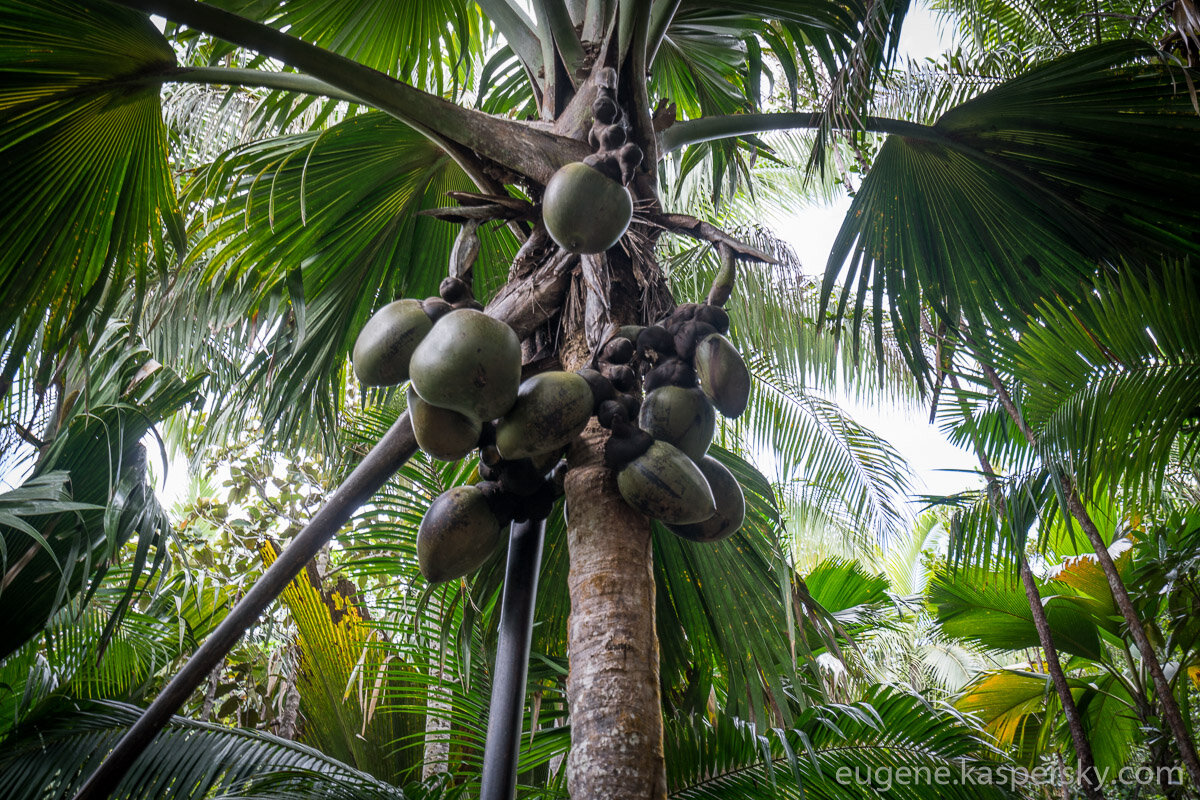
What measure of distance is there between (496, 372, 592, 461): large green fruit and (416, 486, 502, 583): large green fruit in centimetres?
15

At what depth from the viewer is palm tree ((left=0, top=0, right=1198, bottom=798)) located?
1.67 meters

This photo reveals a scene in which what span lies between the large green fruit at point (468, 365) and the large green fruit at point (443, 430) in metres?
0.06

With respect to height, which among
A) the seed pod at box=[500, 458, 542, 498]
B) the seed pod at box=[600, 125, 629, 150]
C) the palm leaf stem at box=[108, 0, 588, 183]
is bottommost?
the seed pod at box=[500, 458, 542, 498]

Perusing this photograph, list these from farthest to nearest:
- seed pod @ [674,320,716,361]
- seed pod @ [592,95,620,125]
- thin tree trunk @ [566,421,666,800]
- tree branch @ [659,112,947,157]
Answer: tree branch @ [659,112,947,157] → seed pod @ [592,95,620,125] → seed pod @ [674,320,716,361] → thin tree trunk @ [566,421,666,800]

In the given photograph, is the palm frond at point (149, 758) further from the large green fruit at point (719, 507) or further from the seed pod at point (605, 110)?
the seed pod at point (605, 110)

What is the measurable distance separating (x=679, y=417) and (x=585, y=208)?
0.40 metres

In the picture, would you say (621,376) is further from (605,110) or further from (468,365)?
(605,110)

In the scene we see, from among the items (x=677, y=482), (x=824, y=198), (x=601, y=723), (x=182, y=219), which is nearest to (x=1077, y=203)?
(x=677, y=482)

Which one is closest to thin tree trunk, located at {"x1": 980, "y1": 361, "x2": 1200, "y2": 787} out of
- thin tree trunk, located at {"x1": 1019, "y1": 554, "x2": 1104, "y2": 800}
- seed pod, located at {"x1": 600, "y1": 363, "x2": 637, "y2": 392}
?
thin tree trunk, located at {"x1": 1019, "y1": 554, "x2": 1104, "y2": 800}

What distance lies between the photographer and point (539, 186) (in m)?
1.82

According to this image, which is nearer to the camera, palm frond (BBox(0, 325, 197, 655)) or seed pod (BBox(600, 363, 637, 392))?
seed pod (BBox(600, 363, 637, 392))

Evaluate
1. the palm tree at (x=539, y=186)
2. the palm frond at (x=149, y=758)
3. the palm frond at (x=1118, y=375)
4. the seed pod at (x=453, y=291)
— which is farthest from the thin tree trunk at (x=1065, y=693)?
the palm frond at (x=149, y=758)

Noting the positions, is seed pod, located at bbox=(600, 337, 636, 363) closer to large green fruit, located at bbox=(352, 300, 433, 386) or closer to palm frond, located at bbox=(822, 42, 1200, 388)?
large green fruit, located at bbox=(352, 300, 433, 386)

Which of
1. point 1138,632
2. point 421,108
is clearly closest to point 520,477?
point 421,108
